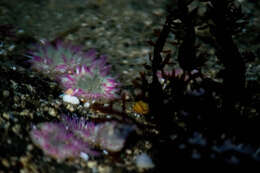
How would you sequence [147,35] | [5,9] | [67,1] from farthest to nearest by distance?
[67,1] → [5,9] → [147,35]

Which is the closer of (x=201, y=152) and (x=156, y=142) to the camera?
(x=201, y=152)

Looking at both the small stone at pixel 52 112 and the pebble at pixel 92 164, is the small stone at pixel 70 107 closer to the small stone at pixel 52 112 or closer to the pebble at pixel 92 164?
the small stone at pixel 52 112

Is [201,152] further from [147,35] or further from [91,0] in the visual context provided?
[91,0]

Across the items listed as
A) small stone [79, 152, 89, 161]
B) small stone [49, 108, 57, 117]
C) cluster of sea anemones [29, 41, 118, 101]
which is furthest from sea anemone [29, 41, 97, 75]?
small stone [79, 152, 89, 161]

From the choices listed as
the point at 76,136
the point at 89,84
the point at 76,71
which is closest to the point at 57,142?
the point at 76,136

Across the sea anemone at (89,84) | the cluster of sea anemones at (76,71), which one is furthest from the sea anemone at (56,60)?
the sea anemone at (89,84)

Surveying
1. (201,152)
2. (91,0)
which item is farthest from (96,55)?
(201,152)

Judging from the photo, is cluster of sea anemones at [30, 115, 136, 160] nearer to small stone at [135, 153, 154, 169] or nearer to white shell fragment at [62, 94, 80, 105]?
small stone at [135, 153, 154, 169]

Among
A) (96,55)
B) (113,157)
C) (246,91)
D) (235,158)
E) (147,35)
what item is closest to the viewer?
(235,158)
